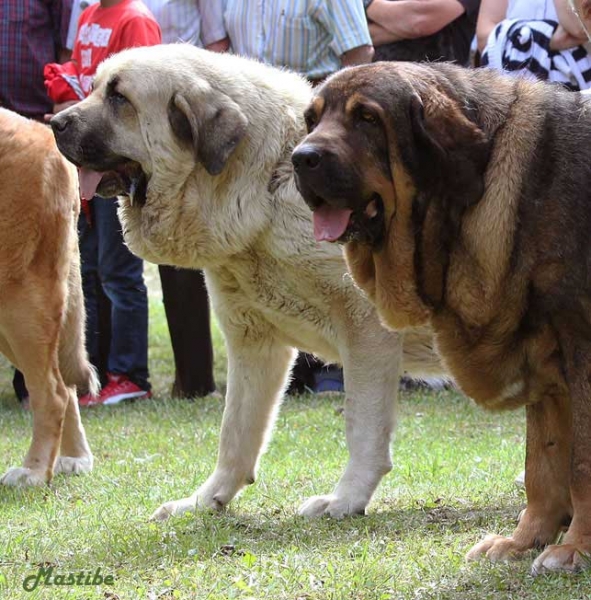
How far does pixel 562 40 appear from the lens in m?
7.22

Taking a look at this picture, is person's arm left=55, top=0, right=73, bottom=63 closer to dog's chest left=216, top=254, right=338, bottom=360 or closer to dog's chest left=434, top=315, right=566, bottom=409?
dog's chest left=216, top=254, right=338, bottom=360

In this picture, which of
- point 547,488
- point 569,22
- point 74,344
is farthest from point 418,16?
point 547,488

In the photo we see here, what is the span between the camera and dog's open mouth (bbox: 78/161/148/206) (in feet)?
16.4

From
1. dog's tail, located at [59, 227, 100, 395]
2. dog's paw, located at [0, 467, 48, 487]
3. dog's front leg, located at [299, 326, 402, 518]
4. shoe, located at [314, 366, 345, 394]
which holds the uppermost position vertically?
dog's front leg, located at [299, 326, 402, 518]

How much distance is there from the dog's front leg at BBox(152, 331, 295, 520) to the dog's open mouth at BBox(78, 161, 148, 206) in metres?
0.74

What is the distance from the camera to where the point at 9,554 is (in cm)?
438

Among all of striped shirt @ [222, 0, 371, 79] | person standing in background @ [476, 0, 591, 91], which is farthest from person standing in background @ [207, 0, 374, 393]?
person standing in background @ [476, 0, 591, 91]

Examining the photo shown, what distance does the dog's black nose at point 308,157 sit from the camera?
368 centimetres

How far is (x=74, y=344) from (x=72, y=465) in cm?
64

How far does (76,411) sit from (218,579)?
9.20ft

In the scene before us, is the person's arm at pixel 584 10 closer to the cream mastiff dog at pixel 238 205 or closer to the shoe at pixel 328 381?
the cream mastiff dog at pixel 238 205

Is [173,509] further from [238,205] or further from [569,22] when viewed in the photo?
[569,22]

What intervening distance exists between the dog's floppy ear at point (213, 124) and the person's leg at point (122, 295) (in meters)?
3.83

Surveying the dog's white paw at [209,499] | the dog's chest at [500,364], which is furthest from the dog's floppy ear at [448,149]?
the dog's white paw at [209,499]
